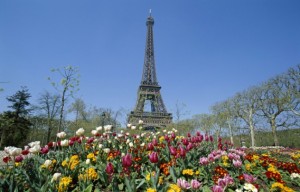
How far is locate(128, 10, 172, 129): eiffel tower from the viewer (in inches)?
1719

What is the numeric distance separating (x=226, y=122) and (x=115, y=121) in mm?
18784

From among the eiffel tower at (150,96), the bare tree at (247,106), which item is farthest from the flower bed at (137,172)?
the eiffel tower at (150,96)

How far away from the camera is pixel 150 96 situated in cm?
4897

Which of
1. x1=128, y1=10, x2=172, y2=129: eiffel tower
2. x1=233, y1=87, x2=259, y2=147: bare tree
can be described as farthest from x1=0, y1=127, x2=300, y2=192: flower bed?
x1=128, y1=10, x2=172, y2=129: eiffel tower

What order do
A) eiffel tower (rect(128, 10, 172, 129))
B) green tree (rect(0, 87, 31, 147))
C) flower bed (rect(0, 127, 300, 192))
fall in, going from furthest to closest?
eiffel tower (rect(128, 10, 172, 129))
green tree (rect(0, 87, 31, 147))
flower bed (rect(0, 127, 300, 192))

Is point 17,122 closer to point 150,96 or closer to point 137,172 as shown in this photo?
point 150,96

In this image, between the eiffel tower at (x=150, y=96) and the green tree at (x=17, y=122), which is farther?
the eiffel tower at (x=150, y=96)

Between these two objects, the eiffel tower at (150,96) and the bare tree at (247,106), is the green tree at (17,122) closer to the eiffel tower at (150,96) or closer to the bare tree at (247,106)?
the eiffel tower at (150,96)

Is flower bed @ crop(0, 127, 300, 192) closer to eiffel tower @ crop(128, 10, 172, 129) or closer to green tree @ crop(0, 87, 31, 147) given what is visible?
green tree @ crop(0, 87, 31, 147)

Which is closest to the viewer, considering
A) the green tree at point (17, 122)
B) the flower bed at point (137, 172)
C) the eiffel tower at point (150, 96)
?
the flower bed at point (137, 172)

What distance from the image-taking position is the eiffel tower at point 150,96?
4367cm

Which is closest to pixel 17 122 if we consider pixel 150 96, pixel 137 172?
pixel 150 96

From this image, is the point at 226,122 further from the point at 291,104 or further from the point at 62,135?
the point at 62,135

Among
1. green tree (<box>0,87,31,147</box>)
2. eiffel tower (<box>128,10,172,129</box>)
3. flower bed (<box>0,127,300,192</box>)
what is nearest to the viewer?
flower bed (<box>0,127,300,192</box>)
